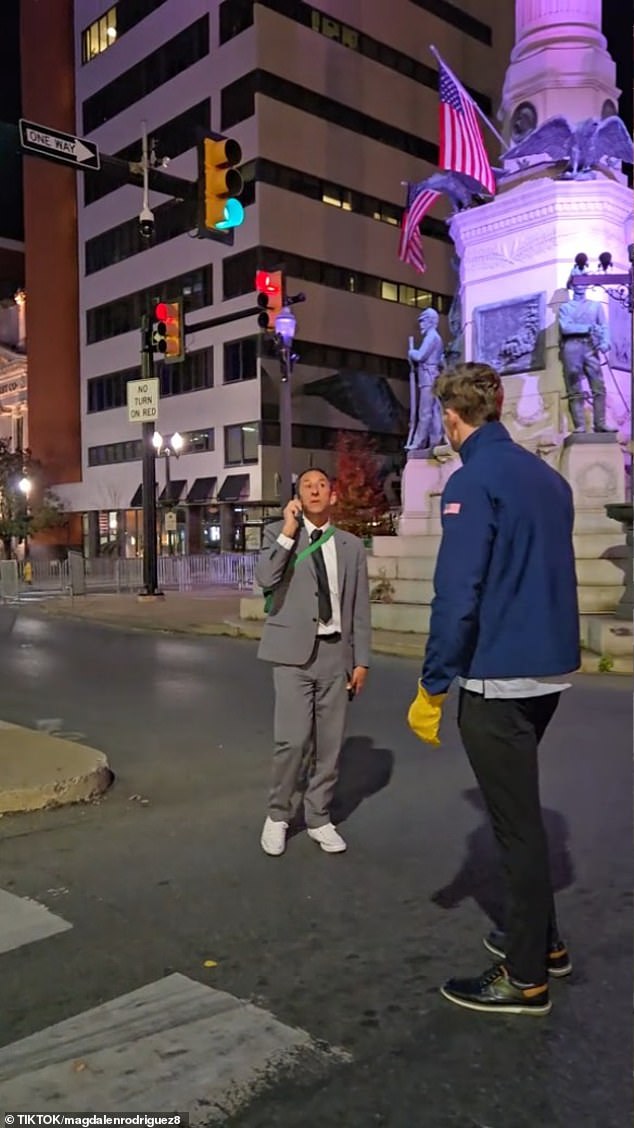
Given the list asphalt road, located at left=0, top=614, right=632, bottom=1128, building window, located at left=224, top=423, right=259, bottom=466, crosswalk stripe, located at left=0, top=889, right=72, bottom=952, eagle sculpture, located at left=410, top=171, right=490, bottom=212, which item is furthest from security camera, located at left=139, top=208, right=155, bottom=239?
building window, located at left=224, top=423, right=259, bottom=466

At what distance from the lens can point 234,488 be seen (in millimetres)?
41281

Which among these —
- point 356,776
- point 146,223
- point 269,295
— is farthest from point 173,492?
point 356,776

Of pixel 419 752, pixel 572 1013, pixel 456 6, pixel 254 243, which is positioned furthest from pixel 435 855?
pixel 456 6

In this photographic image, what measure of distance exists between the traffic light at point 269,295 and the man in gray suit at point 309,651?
15625mm

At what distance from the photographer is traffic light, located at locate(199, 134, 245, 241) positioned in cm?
1086

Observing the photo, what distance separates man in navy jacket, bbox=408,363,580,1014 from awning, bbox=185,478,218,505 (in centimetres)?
3969

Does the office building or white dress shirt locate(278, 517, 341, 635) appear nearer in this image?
white dress shirt locate(278, 517, 341, 635)

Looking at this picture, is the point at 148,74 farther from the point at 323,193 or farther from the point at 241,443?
the point at 241,443

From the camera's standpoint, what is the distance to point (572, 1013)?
311cm

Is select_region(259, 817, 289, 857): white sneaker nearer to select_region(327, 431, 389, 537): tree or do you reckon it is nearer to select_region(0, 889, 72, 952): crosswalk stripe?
select_region(0, 889, 72, 952): crosswalk stripe

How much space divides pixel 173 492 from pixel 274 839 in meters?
41.2

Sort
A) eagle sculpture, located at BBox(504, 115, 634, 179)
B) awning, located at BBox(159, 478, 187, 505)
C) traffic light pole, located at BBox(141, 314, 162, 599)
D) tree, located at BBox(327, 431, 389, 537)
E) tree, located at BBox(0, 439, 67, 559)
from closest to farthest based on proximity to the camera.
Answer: eagle sculpture, located at BBox(504, 115, 634, 179) < traffic light pole, located at BBox(141, 314, 162, 599) < tree, located at BBox(327, 431, 389, 537) < awning, located at BBox(159, 478, 187, 505) < tree, located at BBox(0, 439, 67, 559)

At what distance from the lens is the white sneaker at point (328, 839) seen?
4.81m

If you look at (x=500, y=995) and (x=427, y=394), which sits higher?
(x=427, y=394)
